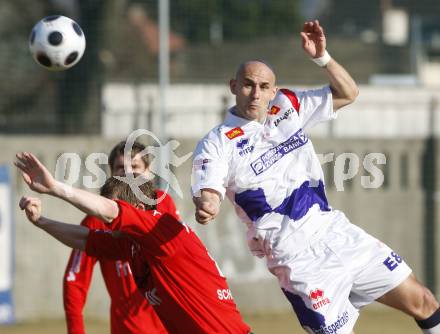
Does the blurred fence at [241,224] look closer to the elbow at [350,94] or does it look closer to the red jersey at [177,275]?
the elbow at [350,94]

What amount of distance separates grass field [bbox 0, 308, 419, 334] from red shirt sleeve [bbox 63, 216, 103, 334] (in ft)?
16.0

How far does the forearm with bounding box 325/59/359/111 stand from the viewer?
21.3 ft

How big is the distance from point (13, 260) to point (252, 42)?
21.8 feet

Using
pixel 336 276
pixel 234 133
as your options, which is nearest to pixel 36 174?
pixel 234 133

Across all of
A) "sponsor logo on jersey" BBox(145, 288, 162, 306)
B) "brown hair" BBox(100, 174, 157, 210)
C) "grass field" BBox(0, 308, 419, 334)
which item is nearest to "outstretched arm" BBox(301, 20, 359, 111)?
"brown hair" BBox(100, 174, 157, 210)

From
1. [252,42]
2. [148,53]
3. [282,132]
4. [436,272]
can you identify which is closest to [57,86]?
[148,53]

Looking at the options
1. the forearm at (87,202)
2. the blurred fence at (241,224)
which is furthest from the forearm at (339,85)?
the blurred fence at (241,224)

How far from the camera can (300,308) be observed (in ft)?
20.5

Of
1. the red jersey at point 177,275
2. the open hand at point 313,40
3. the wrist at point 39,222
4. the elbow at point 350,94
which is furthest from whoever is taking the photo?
the elbow at point 350,94

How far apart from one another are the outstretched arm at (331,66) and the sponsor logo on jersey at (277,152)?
1.34ft

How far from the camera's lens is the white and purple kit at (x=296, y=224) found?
20.1 feet

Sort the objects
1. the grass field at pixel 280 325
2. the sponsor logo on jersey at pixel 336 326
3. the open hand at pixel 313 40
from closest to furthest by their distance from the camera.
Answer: the sponsor logo on jersey at pixel 336 326
the open hand at pixel 313 40
the grass field at pixel 280 325

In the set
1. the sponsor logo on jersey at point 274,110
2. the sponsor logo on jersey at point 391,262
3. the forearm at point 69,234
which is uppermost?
the sponsor logo on jersey at point 274,110

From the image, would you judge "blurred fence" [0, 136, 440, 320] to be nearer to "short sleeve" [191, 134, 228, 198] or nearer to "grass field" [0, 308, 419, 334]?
"grass field" [0, 308, 419, 334]
